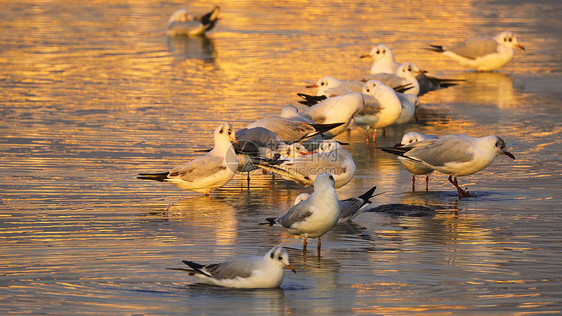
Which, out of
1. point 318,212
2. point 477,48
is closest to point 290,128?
point 318,212

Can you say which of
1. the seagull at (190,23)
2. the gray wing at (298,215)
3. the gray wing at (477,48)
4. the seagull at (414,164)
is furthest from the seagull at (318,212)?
the seagull at (190,23)

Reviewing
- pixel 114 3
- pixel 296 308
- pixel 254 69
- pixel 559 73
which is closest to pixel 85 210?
pixel 296 308

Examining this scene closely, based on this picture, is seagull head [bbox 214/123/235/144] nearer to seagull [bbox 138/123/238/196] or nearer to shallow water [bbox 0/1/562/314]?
seagull [bbox 138/123/238/196]

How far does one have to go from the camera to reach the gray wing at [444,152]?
1282cm

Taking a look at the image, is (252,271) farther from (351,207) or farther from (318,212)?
(351,207)

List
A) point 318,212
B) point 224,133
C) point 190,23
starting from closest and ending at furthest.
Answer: point 318,212 → point 224,133 → point 190,23

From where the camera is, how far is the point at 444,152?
12.9 m

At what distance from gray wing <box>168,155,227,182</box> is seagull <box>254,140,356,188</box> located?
0.54m

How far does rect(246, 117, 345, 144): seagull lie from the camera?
14.4 m

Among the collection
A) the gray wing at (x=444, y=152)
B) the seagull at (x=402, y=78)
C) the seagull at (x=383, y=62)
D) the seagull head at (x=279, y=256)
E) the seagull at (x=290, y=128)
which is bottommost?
the seagull head at (x=279, y=256)

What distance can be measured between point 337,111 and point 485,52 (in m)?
9.78

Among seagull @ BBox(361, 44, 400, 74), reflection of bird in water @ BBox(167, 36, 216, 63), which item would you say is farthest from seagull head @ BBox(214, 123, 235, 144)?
reflection of bird in water @ BBox(167, 36, 216, 63)

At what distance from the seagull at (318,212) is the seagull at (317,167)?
2336mm

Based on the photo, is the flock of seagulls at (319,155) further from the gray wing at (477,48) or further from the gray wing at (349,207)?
the gray wing at (477,48)
